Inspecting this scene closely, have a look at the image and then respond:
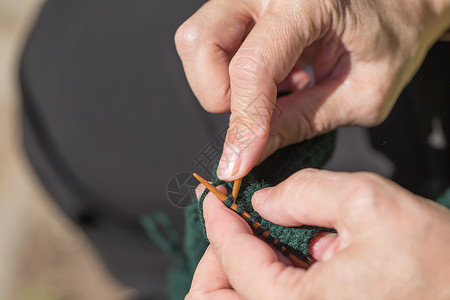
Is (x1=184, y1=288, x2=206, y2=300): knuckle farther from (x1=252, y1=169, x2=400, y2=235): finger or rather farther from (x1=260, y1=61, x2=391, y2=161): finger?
(x1=260, y1=61, x2=391, y2=161): finger

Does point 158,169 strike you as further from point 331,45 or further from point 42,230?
point 42,230

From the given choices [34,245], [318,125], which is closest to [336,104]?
[318,125]

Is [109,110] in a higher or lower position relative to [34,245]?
higher

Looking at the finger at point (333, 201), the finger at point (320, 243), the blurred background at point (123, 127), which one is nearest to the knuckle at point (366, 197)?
the finger at point (333, 201)

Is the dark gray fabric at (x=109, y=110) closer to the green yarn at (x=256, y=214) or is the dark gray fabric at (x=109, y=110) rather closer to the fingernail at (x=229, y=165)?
the green yarn at (x=256, y=214)

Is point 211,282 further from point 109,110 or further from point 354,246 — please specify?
point 109,110

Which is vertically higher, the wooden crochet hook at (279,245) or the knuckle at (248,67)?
the knuckle at (248,67)

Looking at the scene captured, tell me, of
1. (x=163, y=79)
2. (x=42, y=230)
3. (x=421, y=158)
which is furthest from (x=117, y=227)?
(x=42, y=230)
